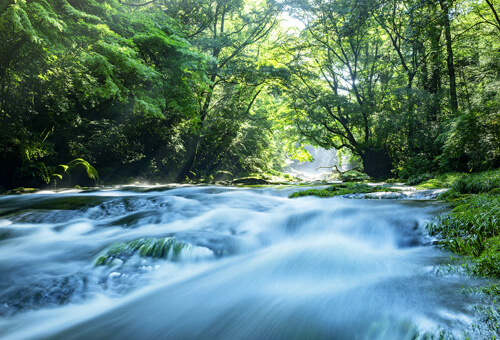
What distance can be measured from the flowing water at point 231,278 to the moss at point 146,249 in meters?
0.02

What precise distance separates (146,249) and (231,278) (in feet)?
3.96

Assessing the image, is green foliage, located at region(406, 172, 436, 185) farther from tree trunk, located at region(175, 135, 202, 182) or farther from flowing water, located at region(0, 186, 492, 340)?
tree trunk, located at region(175, 135, 202, 182)

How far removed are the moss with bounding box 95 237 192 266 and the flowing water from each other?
17mm

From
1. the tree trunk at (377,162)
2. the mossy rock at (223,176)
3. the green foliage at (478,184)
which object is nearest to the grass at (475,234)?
the green foliage at (478,184)

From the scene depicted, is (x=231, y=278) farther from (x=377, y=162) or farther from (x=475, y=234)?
(x=377, y=162)

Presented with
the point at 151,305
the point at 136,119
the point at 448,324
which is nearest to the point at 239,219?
the point at 151,305

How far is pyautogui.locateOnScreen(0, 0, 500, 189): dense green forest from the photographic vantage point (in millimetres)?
8852

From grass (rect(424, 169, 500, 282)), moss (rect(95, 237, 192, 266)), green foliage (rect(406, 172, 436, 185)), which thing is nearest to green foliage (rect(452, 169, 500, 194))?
grass (rect(424, 169, 500, 282))

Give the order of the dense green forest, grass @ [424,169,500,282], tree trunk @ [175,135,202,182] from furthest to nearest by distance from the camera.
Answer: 1. tree trunk @ [175,135,202,182]
2. the dense green forest
3. grass @ [424,169,500,282]

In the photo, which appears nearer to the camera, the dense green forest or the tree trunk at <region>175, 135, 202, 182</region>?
the dense green forest

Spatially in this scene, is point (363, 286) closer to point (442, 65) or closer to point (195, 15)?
point (442, 65)

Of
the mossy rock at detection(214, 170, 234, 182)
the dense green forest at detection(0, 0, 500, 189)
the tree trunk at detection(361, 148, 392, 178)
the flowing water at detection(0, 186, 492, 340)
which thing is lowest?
the flowing water at detection(0, 186, 492, 340)

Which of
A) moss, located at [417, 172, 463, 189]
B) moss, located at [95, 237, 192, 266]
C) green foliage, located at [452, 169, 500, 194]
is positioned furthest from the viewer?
moss, located at [417, 172, 463, 189]

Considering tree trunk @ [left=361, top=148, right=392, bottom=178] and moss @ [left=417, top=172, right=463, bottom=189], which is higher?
tree trunk @ [left=361, top=148, right=392, bottom=178]
